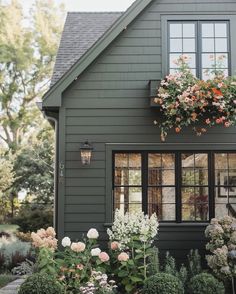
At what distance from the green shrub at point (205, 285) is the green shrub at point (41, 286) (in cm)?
209

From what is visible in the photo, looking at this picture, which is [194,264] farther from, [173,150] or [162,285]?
[173,150]

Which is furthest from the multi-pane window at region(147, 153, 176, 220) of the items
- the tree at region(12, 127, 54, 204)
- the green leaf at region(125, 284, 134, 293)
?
the tree at region(12, 127, 54, 204)

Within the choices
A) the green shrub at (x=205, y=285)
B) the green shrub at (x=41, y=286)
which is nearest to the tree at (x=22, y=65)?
the green shrub at (x=41, y=286)

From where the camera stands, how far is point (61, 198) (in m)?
9.34

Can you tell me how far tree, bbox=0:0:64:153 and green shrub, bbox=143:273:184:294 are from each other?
19.3 m

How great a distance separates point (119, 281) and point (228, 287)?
193 centimetres

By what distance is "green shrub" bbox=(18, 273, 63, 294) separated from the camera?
7.12 m

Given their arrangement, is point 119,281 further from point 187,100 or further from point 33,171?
point 33,171

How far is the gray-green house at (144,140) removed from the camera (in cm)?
936

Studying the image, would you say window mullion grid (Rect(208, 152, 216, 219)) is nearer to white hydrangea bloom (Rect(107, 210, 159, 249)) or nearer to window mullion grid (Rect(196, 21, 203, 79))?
white hydrangea bloom (Rect(107, 210, 159, 249))

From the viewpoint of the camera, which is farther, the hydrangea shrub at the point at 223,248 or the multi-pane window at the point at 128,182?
the multi-pane window at the point at 128,182

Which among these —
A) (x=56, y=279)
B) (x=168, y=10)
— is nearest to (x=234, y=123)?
(x=168, y=10)

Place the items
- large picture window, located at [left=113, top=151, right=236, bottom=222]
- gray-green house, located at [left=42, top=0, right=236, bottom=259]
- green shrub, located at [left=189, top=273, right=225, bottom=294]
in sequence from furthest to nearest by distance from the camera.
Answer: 1. large picture window, located at [left=113, top=151, right=236, bottom=222]
2. gray-green house, located at [left=42, top=0, right=236, bottom=259]
3. green shrub, located at [left=189, top=273, right=225, bottom=294]

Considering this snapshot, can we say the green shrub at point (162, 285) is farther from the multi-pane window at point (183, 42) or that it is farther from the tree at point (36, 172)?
the tree at point (36, 172)
